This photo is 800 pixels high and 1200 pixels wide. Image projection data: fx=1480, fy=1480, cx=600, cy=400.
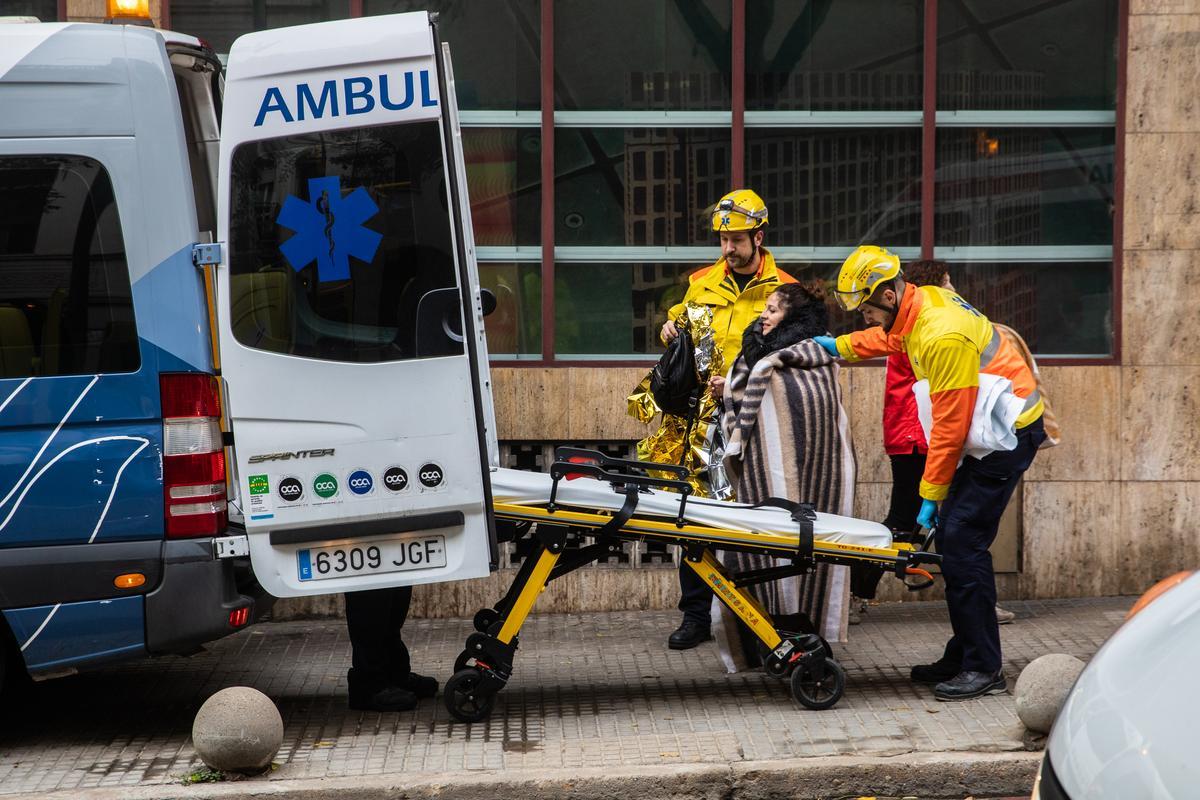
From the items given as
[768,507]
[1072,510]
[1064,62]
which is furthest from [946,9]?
[768,507]

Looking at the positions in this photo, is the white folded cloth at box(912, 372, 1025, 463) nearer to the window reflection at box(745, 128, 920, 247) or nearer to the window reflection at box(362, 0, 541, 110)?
the window reflection at box(745, 128, 920, 247)

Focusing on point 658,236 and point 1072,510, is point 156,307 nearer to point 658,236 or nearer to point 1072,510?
point 658,236

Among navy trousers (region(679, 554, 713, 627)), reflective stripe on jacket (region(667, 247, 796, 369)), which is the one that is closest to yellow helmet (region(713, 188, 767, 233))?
reflective stripe on jacket (region(667, 247, 796, 369))

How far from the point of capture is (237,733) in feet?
16.8

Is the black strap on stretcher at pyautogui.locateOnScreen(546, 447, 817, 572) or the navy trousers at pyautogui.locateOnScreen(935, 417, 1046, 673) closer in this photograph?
the black strap on stretcher at pyautogui.locateOnScreen(546, 447, 817, 572)

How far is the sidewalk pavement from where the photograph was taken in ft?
16.9

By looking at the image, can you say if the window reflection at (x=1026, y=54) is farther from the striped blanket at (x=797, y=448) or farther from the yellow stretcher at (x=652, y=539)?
the yellow stretcher at (x=652, y=539)

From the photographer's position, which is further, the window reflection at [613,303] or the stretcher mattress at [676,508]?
the window reflection at [613,303]

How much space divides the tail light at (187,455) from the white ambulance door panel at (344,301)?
123 millimetres

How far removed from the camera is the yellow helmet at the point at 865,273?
5.89 m

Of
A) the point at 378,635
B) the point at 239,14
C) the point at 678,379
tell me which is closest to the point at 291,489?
the point at 378,635

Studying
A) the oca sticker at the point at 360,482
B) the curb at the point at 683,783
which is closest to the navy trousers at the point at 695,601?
the curb at the point at 683,783

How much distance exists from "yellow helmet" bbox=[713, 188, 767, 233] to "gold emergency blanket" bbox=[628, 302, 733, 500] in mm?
421

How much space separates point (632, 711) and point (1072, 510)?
129 inches
